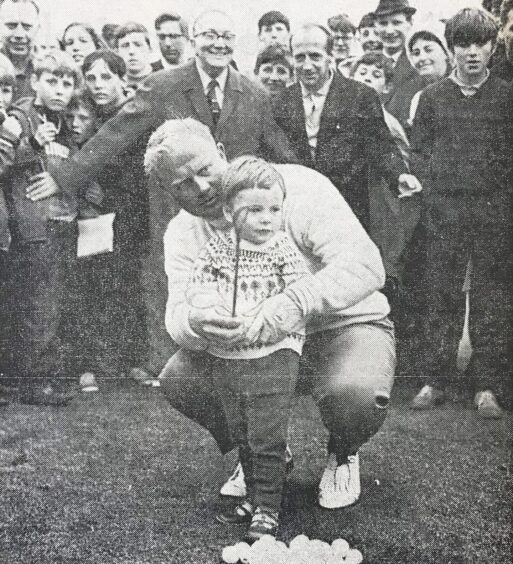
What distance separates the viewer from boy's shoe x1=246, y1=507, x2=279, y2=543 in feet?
14.1

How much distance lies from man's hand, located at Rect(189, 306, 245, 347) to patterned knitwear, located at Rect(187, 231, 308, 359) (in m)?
0.03

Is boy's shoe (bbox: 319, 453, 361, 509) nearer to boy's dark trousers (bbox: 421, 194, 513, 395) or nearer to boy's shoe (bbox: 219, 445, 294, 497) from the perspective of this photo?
boy's shoe (bbox: 219, 445, 294, 497)

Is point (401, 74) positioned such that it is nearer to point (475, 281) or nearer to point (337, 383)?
point (475, 281)

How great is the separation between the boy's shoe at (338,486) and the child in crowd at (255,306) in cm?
23

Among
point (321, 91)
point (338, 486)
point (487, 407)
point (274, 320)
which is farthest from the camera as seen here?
point (487, 407)

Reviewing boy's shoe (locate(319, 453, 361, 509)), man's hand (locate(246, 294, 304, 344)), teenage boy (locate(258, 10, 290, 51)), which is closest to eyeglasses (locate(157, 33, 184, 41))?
teenage boy (locate(258, 10, 290, 51))

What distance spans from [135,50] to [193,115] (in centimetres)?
46

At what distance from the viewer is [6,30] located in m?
4.57

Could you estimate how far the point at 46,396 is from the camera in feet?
15.1

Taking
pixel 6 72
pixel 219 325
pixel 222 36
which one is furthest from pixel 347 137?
pixel 6 72

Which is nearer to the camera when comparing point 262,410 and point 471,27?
point 262,410

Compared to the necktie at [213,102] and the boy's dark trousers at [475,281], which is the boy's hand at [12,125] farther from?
the boy's dark trousers at [475,281]

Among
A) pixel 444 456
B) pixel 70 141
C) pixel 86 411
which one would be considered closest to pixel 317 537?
pixel 444 456

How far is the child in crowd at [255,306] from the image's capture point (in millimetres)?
4312
